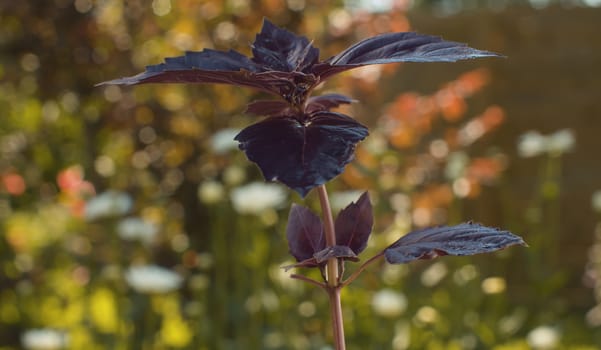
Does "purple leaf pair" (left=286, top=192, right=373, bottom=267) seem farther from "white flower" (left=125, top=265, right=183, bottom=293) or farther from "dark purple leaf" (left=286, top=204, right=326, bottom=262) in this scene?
"white flower" (left=125, top=265, right=183, bottom=293)

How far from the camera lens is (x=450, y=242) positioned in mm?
393

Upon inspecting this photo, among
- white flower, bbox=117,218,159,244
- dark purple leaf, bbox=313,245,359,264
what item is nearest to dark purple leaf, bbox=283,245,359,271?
dark purple leaf, bbox=313,245,359,264

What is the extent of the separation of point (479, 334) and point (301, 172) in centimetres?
168

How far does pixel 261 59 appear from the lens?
43cm

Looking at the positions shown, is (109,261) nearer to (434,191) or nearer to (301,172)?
(434,191)

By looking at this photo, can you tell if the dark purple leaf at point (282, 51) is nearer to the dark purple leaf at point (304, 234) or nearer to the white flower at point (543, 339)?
the dark purple leaf at point (304, 234)

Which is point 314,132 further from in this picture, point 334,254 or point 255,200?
point 255,200

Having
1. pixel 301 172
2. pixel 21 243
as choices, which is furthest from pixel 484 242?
pixel 21 243

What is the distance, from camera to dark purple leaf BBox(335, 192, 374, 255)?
1.44 ft

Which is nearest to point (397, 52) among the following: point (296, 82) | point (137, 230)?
point (296, 82)

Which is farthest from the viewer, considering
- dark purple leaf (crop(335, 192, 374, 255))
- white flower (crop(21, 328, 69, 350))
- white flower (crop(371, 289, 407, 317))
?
white flower (crop(21, 328, 69, 350))

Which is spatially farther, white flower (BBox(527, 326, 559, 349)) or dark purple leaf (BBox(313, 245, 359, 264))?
white flower (BBox(527, 326, 559, 349))

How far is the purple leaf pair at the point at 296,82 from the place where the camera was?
34cm

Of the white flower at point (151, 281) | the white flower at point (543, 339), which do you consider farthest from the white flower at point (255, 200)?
the white flower at point (543, 339)
